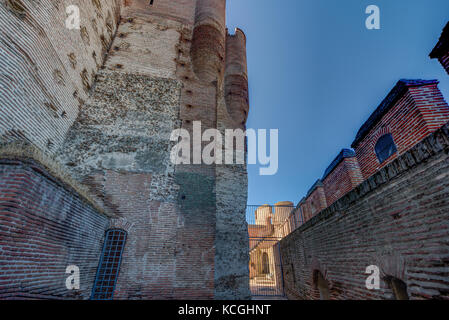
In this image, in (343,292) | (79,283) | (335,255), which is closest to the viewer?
(343,292)

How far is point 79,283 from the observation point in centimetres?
491

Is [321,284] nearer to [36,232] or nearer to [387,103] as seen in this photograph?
[387,103]

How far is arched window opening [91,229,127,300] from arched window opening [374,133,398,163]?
313 inches

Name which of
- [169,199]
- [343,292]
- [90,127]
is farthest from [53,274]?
[343,292]

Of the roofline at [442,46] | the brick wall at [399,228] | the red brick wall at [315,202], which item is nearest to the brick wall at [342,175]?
the red brick wall at [315,202]

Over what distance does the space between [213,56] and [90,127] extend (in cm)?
593

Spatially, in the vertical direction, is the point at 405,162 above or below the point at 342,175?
below

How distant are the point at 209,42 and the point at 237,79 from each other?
6.96 ft

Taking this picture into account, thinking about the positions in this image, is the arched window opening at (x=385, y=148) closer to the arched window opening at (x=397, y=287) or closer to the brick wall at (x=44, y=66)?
the arched window opening at (x=397, y=287)

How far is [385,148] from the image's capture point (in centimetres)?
624

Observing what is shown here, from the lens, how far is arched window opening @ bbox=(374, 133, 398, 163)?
594 cm

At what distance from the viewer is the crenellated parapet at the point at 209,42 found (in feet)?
31.2

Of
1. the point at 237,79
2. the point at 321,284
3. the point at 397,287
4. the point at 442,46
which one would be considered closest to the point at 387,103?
the point at 442,46
